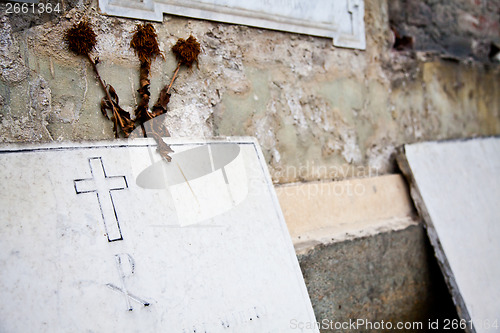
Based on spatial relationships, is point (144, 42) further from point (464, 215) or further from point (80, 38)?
point (464, 215)

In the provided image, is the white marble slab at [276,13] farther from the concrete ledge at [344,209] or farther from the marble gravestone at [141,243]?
the concrete ledge at [344,209]

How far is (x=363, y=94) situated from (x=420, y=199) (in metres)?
0.63

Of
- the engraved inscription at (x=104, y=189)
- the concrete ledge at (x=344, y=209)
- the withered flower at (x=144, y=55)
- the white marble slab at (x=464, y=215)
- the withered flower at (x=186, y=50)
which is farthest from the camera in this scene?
the white marble slab at (x=464, y=215)

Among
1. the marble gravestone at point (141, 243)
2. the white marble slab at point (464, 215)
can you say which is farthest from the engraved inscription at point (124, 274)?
the white marble slab at point (464, 215)

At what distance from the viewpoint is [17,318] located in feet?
3.58

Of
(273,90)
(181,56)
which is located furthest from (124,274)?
(273,90)

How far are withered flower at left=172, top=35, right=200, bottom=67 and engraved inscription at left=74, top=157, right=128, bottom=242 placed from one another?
539mm

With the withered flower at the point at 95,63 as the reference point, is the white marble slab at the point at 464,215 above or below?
below

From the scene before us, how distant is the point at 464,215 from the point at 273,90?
1.23 metres

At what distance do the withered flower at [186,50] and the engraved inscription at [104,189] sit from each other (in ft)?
1.77

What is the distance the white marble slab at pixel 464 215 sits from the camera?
6.72 feet

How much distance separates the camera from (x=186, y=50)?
166cm

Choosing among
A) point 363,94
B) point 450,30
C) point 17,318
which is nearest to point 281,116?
point 363,94

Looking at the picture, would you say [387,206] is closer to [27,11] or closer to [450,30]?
[450,30]
